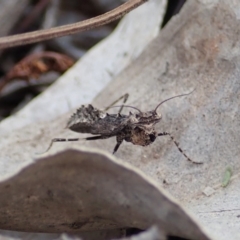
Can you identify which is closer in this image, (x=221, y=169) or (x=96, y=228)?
(x=96, y=228)

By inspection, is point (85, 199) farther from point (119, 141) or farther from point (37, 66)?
point (37, 66)

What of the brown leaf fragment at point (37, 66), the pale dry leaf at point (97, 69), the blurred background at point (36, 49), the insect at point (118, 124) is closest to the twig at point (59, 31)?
the insect at point (118, 124)

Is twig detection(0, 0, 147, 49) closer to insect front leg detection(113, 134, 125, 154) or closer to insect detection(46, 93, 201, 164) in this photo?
insect detection(46, 93, 201, 164)

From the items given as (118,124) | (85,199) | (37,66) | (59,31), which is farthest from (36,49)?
(85,199)

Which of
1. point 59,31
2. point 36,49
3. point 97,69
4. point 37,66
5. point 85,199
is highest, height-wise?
point 36,49

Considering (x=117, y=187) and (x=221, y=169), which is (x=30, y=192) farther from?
(x=221, y=169)

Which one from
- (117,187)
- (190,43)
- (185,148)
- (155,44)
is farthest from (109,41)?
(117,187)
